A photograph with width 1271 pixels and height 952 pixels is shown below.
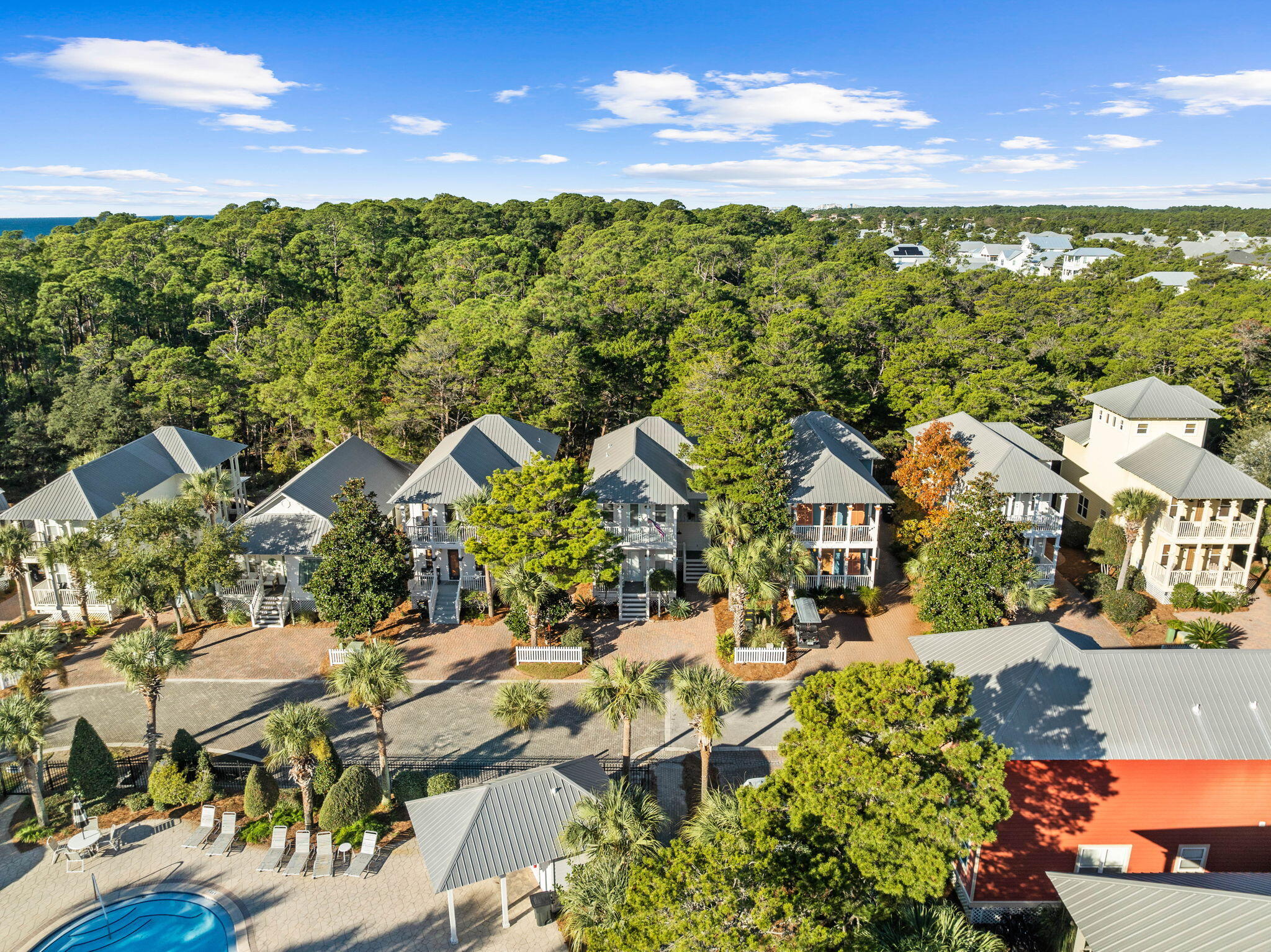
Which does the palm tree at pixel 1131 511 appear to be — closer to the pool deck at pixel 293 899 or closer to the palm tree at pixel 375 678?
the pool deck at pixel 293 899

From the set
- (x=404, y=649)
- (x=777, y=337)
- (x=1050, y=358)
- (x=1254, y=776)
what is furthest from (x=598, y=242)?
(x=1254, y=776)

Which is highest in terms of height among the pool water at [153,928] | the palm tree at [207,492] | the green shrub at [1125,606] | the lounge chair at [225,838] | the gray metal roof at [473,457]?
the gray metal roof at [473,457]

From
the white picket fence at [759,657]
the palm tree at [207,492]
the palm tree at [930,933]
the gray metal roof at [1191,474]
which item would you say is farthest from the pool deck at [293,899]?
the gray metal roof at [1191,474]

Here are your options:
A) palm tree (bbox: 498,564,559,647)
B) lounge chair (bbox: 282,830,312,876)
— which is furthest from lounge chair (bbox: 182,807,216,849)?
palm tree (bbox: 498,564,559,647)

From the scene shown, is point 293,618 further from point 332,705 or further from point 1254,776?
point 1254,776

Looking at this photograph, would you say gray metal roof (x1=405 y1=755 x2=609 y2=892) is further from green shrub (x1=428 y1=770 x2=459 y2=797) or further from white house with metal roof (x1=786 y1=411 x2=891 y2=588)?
white house with metal roof (x1=786 y1=411 x2=891 y2=588)

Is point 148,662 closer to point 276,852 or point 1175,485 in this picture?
point 276,852
